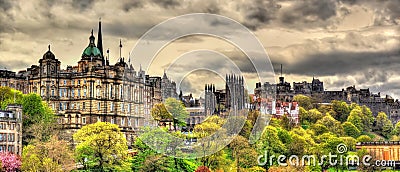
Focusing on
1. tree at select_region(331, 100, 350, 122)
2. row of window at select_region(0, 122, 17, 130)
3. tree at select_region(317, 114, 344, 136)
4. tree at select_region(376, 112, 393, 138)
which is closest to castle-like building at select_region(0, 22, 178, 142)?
row of window at select_region(0, 122, 17, 130)

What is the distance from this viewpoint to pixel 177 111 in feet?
289

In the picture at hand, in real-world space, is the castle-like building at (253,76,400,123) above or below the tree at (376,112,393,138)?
above

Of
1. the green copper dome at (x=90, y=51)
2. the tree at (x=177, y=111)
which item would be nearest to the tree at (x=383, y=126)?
the tree at (x=177, y=111)

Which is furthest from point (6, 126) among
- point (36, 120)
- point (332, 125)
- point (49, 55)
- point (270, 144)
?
point (332, 125)

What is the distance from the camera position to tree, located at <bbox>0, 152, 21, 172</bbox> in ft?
192

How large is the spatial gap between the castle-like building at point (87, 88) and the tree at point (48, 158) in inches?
718

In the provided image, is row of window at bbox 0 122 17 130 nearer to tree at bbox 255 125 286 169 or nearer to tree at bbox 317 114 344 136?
tree at bbox 255 125 286 169

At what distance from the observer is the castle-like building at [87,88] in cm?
8031

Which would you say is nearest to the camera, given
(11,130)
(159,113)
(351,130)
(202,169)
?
(202,169)

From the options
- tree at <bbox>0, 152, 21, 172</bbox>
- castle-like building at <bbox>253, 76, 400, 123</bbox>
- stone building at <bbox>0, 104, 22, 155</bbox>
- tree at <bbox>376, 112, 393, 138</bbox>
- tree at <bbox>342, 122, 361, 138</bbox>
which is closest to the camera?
tree at <bbox>0, 152, 21, 172</bbox>

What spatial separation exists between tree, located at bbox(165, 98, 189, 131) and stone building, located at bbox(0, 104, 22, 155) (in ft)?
71.1

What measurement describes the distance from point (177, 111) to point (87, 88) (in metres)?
11.8

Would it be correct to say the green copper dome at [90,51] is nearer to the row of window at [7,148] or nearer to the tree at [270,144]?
the tree at [270,144]

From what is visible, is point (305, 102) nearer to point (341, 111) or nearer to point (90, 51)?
point (341, 111)
